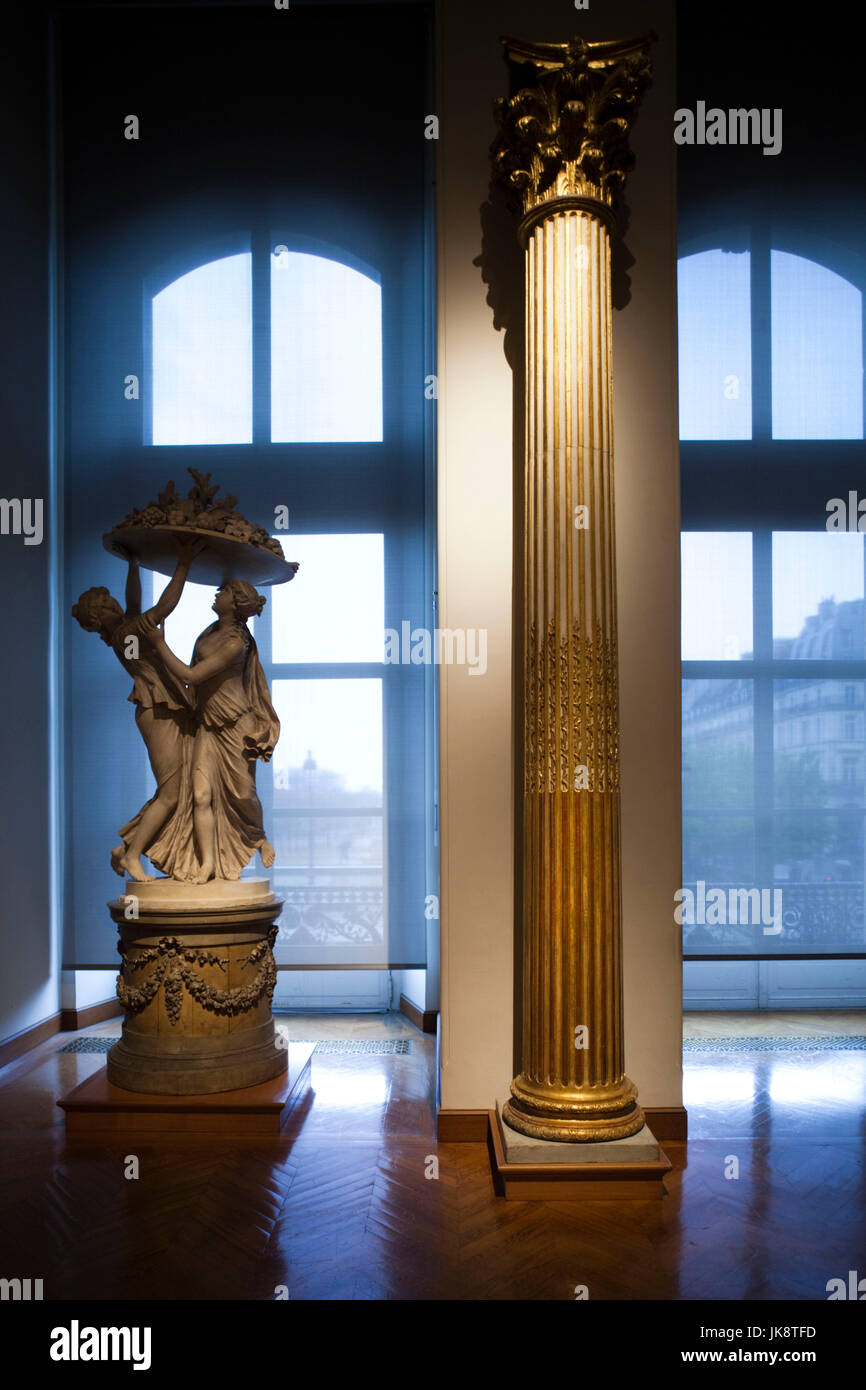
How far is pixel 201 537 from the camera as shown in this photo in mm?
5152

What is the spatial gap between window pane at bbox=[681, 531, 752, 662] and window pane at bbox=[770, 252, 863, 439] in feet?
2.94

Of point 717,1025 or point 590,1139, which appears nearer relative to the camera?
point 590,1139

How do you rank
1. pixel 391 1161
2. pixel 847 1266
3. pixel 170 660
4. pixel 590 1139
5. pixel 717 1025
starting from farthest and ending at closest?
pixel 717 1025, pixel 170 660, pixel 391 1161, pixel 590 1139, pixel 847 1266

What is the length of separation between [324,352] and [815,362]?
353cm

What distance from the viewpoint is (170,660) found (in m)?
5.13

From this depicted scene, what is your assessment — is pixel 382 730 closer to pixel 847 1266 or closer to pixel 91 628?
pixel 91 628

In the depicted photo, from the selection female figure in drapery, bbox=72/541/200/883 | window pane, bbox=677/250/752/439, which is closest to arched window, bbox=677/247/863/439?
window pane, bbox=677/250/752/439

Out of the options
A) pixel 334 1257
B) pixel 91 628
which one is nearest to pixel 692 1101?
pixel 334 1257

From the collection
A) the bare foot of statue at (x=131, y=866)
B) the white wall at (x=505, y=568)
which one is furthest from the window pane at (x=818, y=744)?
the bare foot of statue at (x=131, y=866)

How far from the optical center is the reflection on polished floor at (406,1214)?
320cm

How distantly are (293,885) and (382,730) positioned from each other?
127cm

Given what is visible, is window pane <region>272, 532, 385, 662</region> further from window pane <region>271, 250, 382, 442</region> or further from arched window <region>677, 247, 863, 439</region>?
arched window <region>677, 247, 863, 439</region>

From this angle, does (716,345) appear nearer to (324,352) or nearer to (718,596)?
(718,596)

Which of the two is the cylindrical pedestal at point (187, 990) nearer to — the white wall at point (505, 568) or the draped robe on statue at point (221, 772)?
the draped robe on statue at point (221, 772)
